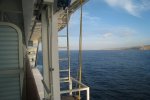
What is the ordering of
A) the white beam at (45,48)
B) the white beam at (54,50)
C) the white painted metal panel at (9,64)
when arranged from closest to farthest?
the white painted metal panel at (9,64) < the white beam at (54,50) < the white beam at (45,48)

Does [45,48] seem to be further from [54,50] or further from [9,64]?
[9,64]

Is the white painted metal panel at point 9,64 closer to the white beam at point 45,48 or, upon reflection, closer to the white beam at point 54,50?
the white beam at point 54,50

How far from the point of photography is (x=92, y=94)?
2172 cm

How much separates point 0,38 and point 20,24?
243 centimetres

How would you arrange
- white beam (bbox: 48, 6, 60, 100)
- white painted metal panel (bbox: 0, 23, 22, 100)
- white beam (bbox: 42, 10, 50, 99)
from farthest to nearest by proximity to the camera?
white beam (bbox: 42, 10, 50, 99), white beam (bbox: 48, 6, 60, 100), white painted metal panel (bbox: 0, 23, 22, 100)

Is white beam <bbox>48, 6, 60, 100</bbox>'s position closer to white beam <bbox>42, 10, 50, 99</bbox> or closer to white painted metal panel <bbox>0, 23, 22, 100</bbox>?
white beam <bbox>42, 10, 50, 99</bbox>

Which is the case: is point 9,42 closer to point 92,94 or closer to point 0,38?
point 0,38

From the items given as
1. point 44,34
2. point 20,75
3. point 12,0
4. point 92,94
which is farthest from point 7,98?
point 92,94

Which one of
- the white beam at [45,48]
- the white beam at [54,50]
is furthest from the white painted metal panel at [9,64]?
the white beam at [45,48]

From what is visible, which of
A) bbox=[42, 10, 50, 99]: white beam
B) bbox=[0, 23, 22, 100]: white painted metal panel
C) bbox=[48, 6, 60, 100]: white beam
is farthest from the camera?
bbox=[42, 10, 50, 99]: white beam

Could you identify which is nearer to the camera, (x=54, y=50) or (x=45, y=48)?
(x=54, y=50)

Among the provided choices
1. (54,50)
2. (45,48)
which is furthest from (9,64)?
(45,48)

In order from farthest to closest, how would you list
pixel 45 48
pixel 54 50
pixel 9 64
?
pixel 45 48 → pixel 54 50 → pixel 9 64

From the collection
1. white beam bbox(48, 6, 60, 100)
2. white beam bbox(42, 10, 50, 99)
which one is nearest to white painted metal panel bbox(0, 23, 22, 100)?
white beam bbox(48, 6, 60, 100)
